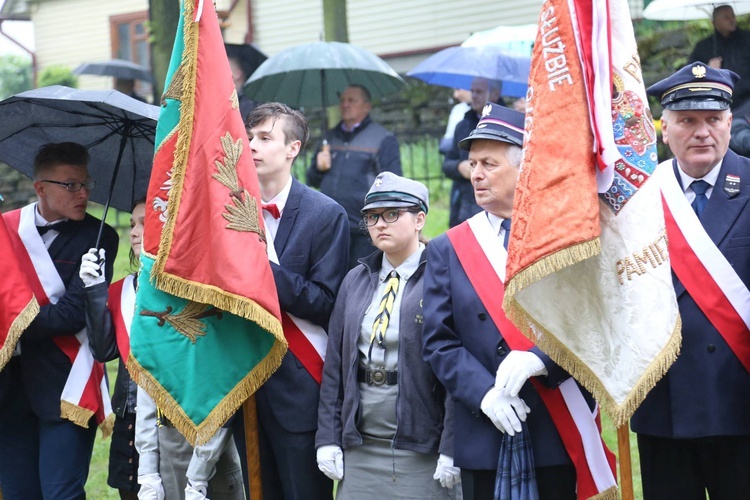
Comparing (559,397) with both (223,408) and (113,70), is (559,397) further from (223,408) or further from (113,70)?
(113,70)

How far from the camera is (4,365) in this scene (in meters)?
5.23

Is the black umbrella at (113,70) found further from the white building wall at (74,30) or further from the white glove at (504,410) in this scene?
the white building wall at (74,30)

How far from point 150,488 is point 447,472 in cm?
152

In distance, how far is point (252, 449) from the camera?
4.70m

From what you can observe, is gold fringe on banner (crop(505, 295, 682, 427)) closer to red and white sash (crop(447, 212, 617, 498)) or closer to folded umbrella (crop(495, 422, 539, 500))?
red and white sash (crop(447, 212, 617, 498))

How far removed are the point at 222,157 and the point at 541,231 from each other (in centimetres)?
147

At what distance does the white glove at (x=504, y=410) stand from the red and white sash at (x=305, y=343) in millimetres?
1047

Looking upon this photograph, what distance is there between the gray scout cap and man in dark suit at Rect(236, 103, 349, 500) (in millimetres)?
271

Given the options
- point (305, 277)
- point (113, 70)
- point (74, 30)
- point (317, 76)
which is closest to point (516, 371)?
point (305, 277)

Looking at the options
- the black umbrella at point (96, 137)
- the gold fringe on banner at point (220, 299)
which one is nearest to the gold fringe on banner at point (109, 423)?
the black umbrella at point (96, 137)

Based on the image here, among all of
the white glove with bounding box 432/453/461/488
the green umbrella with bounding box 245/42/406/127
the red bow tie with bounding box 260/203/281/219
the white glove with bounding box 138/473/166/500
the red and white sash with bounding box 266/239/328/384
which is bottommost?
the white glove with bounding box 138/473/166/500

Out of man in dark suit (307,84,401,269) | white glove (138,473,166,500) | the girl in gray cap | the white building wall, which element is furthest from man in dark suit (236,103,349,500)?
the white building wall

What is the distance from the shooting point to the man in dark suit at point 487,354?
13.2 feet

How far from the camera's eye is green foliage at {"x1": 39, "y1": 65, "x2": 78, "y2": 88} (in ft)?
76.9
